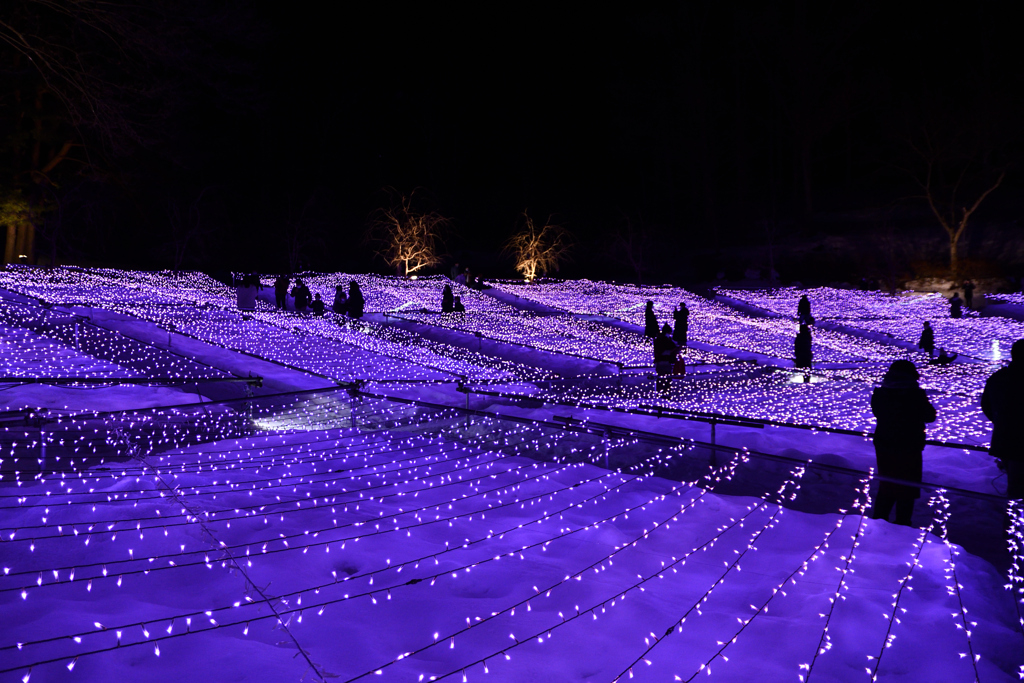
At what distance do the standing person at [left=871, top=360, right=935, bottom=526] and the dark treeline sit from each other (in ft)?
82.6

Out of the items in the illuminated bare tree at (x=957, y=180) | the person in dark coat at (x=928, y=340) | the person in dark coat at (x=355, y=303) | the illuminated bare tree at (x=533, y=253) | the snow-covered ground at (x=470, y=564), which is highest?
the illuminated bare tree at (x=957, y=180)

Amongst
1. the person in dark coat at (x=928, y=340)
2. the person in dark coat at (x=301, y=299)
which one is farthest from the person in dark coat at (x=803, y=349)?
the person in dark coat at (x=301, y=299)

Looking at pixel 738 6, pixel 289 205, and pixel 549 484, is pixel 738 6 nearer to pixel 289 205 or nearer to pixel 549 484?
pixel 289 205

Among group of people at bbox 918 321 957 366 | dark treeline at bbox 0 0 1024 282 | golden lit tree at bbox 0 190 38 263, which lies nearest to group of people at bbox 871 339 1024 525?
group of people at bbox 918 321 957 366

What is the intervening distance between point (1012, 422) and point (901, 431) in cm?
66

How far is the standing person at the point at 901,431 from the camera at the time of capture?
483cm

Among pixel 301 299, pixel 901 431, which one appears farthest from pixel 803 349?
pixel 301 299

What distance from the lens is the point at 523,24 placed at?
48.8 meters

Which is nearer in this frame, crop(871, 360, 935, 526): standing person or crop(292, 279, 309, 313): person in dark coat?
crop(871, 360, 935, 526): standing person

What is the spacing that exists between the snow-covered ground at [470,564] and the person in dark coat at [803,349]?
701cm

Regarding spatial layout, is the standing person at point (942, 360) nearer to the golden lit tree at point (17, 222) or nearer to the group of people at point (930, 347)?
the group of people at point (930, 347)

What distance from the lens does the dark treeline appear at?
3466cm

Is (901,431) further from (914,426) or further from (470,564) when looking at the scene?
(470,564)

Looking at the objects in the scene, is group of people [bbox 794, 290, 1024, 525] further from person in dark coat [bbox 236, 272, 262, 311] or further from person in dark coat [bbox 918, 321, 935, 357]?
person in dark coat [bbox 236, 272, 262, 311]
